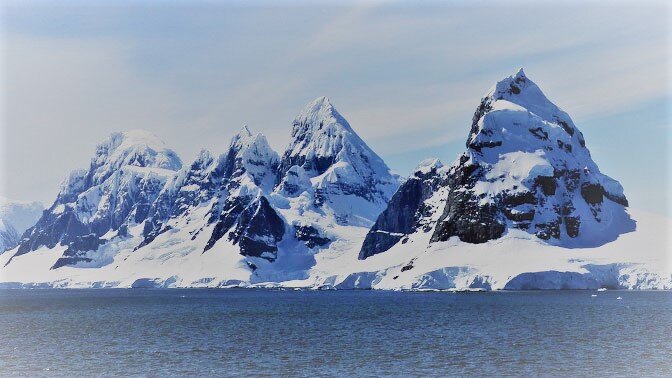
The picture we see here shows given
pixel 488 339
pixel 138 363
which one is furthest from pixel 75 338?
pixel 488 339

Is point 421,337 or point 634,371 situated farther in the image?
point 421,337

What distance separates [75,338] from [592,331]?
6344 centimetres

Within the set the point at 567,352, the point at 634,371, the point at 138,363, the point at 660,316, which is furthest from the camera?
the point at 660,316

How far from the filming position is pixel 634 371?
8088 centimetres

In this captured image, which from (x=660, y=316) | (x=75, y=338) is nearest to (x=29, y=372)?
(x=75, y=338)

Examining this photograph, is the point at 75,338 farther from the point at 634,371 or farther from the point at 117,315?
the point at 634,371

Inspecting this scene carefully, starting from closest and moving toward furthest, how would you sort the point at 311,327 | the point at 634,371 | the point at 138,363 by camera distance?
the point at 634,371
the point at 138,363
the point at 311,327

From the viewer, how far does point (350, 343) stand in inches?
4178

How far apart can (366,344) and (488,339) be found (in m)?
14.6

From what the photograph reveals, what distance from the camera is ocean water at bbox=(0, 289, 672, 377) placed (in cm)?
8412

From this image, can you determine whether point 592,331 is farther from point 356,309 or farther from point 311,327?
point 356,309

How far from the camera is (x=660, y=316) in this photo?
144m

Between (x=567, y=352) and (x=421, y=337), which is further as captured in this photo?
(x=421, y=337)

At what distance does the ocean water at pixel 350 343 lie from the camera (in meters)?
84.1
